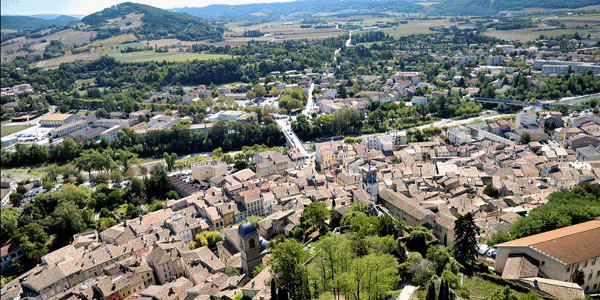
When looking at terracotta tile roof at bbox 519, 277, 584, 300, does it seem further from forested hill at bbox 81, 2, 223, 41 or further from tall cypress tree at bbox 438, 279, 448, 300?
forested hill at bbox 81, 2, 223, 41

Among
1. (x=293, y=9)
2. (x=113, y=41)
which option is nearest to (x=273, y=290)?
(x=113, y=41)

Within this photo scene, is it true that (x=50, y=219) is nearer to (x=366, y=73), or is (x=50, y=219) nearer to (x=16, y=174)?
(x=16, y=174)

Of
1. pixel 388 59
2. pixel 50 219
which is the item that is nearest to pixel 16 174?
pixel 50 219

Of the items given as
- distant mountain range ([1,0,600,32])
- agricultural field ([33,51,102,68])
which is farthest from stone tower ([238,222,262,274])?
agricultural field ([33,51,102,68])

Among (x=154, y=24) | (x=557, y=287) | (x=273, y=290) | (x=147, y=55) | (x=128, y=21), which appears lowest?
(x=557, y=287)

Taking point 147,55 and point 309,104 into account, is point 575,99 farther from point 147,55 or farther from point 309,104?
point 147,55

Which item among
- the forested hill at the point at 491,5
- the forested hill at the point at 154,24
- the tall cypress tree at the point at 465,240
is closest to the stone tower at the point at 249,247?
the tall cypress tree at the point at 465,240
